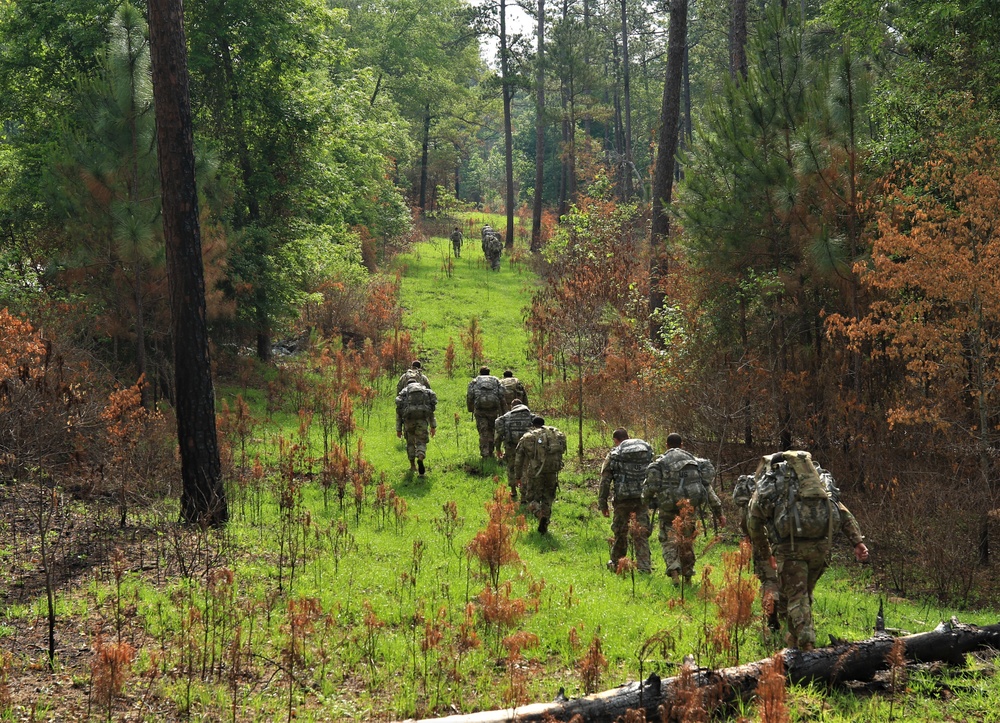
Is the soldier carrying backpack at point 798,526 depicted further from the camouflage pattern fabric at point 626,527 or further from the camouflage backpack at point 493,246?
the camouflage backpack at point 493,246

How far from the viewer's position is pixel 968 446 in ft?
37.4

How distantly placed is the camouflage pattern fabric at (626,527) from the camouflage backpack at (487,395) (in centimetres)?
504

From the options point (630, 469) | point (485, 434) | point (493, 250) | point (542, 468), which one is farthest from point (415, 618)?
point (493, 250)

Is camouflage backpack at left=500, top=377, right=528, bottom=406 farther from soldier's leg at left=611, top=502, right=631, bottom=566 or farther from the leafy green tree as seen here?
the leafy green tree

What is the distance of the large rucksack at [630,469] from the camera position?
1018 cm

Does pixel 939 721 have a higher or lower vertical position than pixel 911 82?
lower

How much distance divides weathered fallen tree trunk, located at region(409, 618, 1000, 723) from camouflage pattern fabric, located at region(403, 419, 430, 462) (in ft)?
28.2

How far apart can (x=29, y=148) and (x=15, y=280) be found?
3482mm

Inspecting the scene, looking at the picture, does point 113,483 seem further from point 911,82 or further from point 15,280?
point 911,82

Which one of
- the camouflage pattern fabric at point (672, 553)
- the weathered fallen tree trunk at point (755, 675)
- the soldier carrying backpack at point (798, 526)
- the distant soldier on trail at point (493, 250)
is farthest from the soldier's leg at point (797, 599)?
the distant soldier on trail at point (493, 250)

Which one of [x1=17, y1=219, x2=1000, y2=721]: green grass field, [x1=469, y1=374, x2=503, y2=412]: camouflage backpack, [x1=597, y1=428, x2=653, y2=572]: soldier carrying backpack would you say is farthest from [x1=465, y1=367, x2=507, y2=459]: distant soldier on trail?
[x1=597, y1=428, x2=653, y2=572]: soldier carrying backpack

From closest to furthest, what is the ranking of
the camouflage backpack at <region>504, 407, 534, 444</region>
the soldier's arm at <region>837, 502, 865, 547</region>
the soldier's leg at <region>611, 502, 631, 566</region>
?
the soldier's arm at <region>837, 502, 865, 547</region> < the soldier's leg at <region>611, 502, 631, 566</region> < the camouflage backpack at <region>504, 407, 534, 444</region>

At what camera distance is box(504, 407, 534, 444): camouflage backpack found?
13625 mm

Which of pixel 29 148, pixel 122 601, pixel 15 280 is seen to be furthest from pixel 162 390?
pixel 122 601
